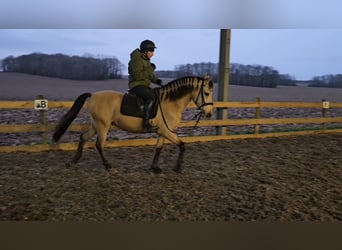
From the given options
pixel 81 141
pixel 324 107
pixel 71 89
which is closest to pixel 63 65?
pixel 71 89

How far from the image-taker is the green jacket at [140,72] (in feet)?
4.86

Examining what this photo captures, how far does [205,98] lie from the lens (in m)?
1.96

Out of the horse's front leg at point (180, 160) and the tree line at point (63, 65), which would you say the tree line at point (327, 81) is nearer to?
the tree line at point (63, 65)

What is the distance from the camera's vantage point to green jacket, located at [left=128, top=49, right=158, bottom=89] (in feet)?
4.86

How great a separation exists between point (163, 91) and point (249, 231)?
144 cm

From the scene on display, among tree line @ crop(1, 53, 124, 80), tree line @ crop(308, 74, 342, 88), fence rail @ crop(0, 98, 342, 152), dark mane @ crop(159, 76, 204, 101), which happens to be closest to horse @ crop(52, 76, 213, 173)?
dark mane @ crop(159, 76, 204, 101)

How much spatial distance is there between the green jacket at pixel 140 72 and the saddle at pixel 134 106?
0.26 meters

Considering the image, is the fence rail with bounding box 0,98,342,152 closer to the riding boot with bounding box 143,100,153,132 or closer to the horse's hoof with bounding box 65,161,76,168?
the horse's hoof with bounding box 65,161,76,168

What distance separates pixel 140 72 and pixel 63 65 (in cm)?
54

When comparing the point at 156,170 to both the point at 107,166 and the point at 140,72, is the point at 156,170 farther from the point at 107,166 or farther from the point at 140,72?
the point at 140,72

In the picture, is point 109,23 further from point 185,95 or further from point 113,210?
point 185,95

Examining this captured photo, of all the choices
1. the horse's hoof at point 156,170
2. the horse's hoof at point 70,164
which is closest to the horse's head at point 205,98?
the horse's hoof at point 156,170

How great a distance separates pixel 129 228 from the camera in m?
0.69

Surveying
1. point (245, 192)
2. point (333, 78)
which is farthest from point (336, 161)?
point (333, 78)
